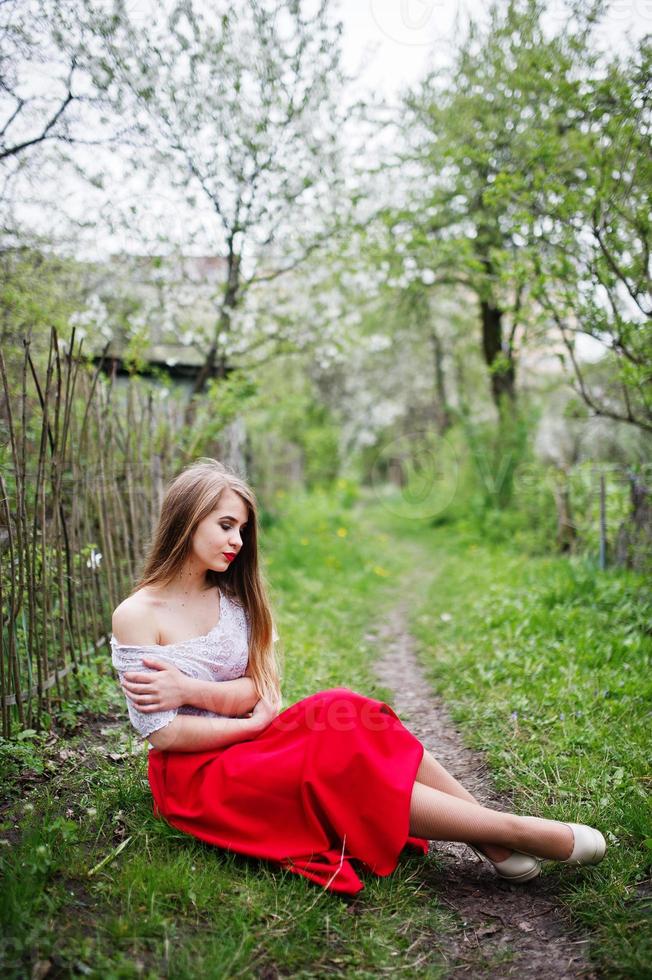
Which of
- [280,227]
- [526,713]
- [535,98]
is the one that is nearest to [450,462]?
[280,227]

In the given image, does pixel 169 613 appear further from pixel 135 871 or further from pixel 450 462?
pixel 450 462

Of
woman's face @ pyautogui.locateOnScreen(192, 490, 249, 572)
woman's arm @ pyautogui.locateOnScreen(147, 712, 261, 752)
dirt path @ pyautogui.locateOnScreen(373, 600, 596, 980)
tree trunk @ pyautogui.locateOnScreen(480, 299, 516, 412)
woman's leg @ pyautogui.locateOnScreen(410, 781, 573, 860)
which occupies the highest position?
tree trunk @ pyautogui.locateOnScreen(480, 299, 516, 412)

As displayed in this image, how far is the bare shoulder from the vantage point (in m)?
2.28

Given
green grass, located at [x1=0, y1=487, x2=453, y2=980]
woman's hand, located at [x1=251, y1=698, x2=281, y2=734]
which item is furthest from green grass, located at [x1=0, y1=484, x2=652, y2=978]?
woman's hand, located at [x1=251, y1=698, x2=281, y2=734]

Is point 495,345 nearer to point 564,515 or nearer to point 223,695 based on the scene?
point 564,515

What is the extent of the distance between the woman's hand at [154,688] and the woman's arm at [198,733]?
7cm

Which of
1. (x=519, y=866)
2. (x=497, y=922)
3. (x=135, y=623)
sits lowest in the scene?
(x=497, y=922)

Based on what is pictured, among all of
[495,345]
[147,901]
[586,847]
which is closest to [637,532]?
[586,847]

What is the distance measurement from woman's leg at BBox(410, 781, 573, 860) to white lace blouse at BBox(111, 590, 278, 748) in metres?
0.81

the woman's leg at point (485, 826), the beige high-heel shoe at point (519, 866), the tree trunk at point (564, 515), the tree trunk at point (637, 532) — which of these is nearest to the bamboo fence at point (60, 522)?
the woman's leg at point (485, 826)

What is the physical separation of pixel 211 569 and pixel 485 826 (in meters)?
1.36

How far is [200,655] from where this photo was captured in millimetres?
2457

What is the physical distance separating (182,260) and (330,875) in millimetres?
6352

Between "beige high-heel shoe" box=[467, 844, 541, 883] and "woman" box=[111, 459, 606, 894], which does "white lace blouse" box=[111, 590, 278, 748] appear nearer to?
"woman" box=[111, 459, 606, 894]
